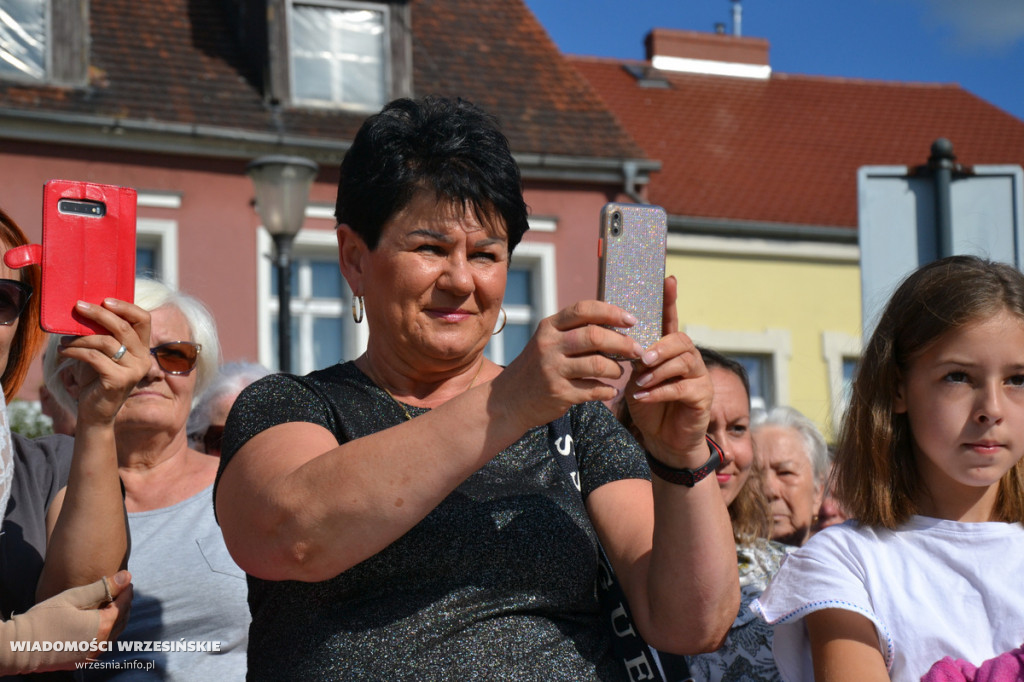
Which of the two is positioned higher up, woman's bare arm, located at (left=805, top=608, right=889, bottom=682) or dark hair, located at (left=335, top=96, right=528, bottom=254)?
dark hair, located at (left=335, top=96, right=528, bottom=254)

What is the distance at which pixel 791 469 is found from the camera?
471 cm

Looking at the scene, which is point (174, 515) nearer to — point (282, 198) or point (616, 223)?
point (616, 223)

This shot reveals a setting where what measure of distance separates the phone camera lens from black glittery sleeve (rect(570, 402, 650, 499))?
1.71ft

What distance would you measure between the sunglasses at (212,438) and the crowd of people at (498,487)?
5.97 feet

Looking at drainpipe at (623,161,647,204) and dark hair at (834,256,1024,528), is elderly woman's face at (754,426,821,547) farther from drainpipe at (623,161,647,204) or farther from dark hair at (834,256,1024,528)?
drainpipe at (623,161,647,204)

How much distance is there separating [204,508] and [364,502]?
1586mm

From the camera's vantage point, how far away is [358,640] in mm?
2205

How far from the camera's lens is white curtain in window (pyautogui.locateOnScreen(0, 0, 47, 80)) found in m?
12.0

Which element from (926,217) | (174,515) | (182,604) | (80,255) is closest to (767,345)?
(926,217)

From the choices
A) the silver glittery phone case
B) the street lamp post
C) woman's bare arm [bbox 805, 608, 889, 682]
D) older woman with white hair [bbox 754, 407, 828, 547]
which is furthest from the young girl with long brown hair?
the street lamp post

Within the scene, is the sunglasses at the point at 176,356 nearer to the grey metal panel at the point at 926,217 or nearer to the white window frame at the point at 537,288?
the grey metal panel at the point at 926,217

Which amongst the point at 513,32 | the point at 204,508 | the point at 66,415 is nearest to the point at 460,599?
the point at 204,508

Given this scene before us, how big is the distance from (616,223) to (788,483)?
2791mm

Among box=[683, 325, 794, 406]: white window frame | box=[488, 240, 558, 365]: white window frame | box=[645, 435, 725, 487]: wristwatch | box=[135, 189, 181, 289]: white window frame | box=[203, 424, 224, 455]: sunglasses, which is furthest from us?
box=[683, 325, 794, 406]: white window frame
